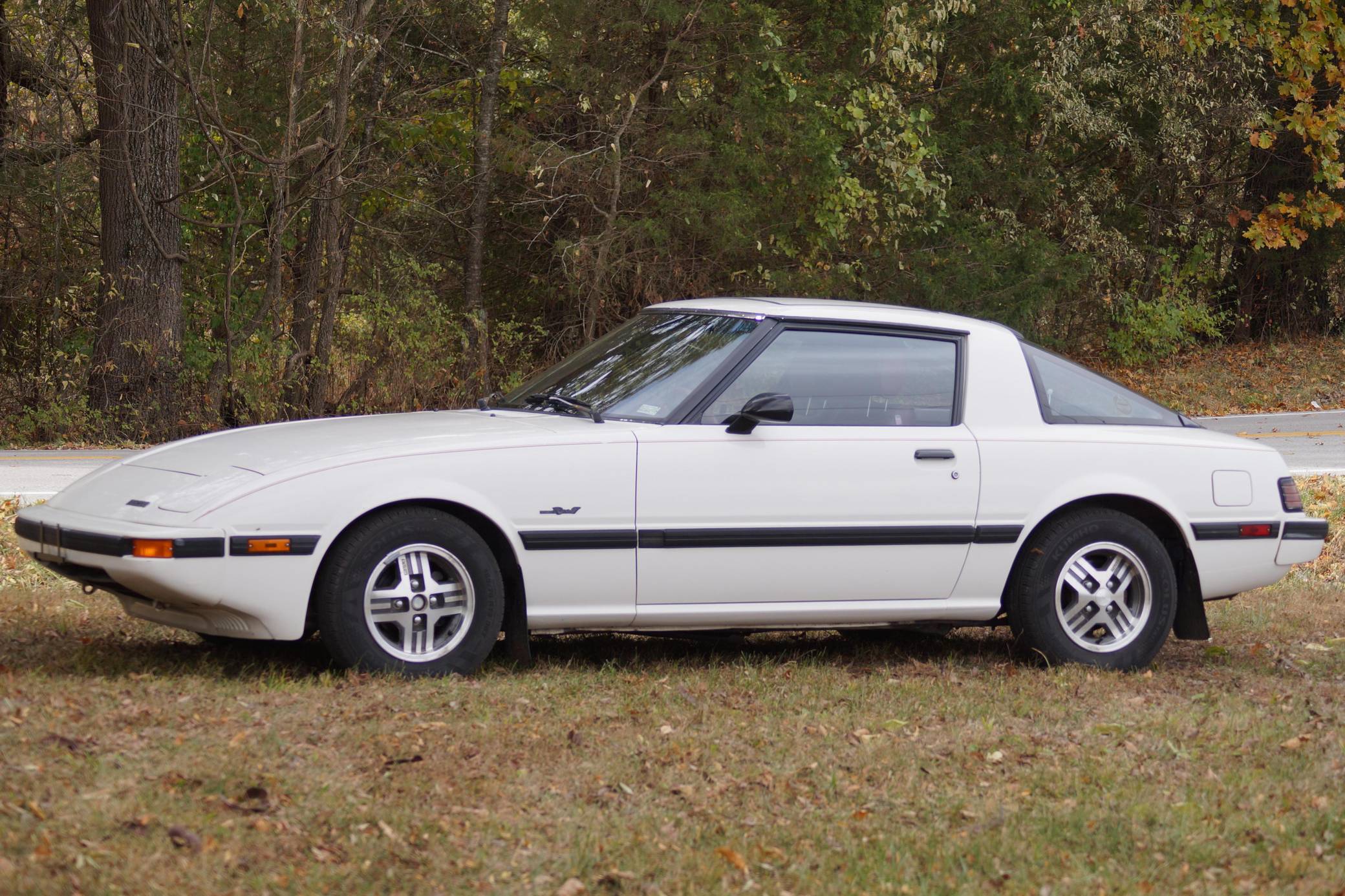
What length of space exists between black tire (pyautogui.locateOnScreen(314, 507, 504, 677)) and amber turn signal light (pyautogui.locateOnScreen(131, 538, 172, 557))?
0.56m

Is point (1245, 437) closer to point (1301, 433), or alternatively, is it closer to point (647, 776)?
point (647, 776)

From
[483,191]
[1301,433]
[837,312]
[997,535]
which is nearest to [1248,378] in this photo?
[1301,433]

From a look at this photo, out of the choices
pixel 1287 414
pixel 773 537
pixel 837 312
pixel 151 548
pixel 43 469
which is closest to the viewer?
pixel 151 548

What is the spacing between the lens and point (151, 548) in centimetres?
503

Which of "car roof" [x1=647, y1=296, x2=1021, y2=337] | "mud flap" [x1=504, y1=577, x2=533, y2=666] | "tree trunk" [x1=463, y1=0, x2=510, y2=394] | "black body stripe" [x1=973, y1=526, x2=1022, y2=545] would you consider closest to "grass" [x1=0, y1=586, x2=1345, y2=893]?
"mud flap" [x1=504, y1=577, x2=533, y2=666]

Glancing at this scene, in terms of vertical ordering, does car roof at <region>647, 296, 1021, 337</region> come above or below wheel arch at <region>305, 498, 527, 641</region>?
above

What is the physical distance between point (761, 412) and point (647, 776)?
1713 mm

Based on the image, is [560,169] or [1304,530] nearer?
[1304,530]

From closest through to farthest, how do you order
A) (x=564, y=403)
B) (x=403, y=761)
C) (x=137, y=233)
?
(x=403, y=761) < (x=564, y=403) < (x=137, y=233)

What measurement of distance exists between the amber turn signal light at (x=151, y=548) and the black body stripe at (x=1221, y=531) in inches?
169

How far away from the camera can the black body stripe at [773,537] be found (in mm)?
5605

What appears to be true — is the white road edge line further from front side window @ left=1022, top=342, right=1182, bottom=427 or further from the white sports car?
the white sports car

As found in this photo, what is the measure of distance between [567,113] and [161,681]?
14.1m

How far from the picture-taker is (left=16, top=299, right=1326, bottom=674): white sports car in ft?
17.3
